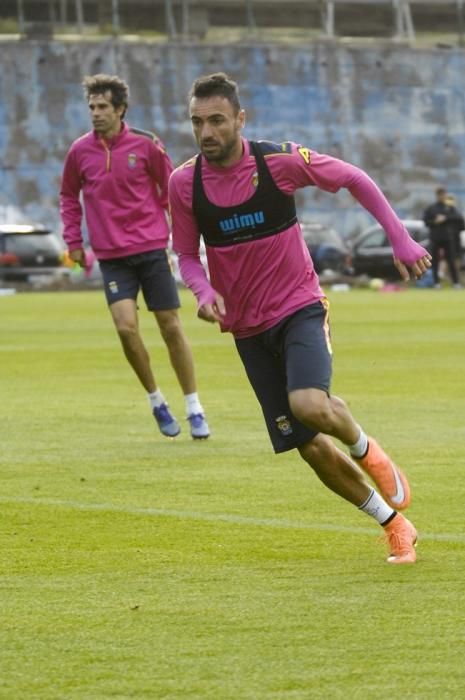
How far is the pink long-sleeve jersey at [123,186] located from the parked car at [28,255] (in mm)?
35099

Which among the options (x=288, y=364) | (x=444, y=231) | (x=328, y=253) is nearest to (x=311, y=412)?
(x=288, y=364)

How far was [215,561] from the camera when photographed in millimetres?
7742

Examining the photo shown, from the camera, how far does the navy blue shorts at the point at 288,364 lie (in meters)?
7.67

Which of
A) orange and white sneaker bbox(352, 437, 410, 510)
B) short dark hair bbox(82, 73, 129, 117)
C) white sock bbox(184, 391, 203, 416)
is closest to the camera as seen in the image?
orange and white sneaker bbox(352, 437, 410, 510)

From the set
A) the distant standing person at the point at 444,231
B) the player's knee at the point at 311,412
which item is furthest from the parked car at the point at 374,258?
the player's knee at the point at 311,412

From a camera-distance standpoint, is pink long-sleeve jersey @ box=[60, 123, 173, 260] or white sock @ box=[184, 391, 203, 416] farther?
pink long-sleeve jersey @ box=[60, 123, 173, 260]

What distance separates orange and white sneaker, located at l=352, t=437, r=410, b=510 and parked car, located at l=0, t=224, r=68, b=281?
132 feet

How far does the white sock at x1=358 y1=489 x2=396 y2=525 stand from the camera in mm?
7844

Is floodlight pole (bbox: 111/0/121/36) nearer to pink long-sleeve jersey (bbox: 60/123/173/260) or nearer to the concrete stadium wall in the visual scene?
the concrete stadium wall

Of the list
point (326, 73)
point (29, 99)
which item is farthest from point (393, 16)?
point (29, 99)

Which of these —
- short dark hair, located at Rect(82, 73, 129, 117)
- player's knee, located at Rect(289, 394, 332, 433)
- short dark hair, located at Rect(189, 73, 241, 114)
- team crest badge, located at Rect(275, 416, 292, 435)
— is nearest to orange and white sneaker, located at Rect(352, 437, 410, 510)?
team crest badge, located at Rect(275, 416, 292, 435)

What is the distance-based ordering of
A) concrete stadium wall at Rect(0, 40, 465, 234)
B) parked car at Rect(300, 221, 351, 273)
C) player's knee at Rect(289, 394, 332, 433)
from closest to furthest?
player's knee at Rect(289, 394, 332, 433)
parked car at Rect(300, 221, 351, 273)
concrete stadium wall at Rect(0, 40, 465, 234)

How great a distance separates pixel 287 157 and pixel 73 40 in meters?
54.1

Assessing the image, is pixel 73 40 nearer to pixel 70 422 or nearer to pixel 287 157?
pixel 70 422
